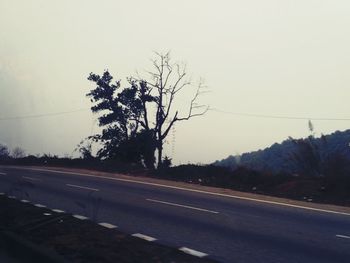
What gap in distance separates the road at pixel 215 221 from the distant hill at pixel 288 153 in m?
10.7

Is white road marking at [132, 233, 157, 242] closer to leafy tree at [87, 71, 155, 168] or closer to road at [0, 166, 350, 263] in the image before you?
road at [0, 166, 350, 263]

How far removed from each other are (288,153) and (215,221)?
2422cm

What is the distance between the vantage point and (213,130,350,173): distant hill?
30125mm

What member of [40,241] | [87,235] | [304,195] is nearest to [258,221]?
[87,235]

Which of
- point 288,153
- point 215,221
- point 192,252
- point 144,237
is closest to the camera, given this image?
point 192,252

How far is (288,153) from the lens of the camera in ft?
113

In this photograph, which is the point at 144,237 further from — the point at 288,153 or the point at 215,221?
the point at 288,153

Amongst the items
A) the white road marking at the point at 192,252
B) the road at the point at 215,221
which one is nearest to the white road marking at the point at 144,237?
the road at the point at 215,221

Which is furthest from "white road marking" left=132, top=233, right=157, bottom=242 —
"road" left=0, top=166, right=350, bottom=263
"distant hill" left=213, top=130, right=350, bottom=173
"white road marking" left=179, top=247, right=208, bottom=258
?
"distant hill" left=213, top=130, right=350, bottom=173

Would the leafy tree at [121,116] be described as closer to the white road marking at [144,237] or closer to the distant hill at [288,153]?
the distant hill at [288,153]

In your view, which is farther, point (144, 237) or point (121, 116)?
point (121, 116)

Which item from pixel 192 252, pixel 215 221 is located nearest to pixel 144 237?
pixel 192 252

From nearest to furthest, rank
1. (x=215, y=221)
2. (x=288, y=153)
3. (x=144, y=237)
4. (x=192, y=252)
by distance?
(x=192, y=252), (x=144, y=237), (x=215, y=221), (x=288, y=153)

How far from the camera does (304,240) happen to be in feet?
31.4
